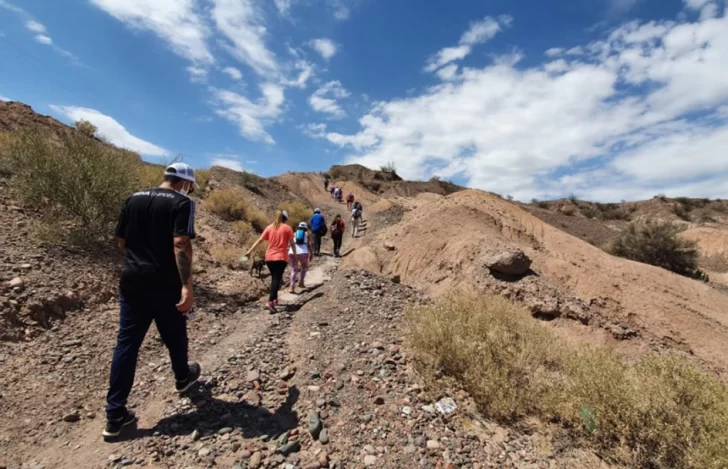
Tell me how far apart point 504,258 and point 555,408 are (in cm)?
468

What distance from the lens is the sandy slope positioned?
729cm

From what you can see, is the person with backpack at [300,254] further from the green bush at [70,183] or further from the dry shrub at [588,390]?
the dry shrub at [588,390]

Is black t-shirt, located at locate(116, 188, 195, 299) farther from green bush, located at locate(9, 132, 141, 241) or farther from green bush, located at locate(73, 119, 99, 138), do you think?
green bush, located at locate(73, 119, 99, 138)

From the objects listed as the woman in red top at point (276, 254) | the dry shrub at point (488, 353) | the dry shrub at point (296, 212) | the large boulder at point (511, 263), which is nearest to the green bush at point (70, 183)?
the woman in red top at point (276, 254)

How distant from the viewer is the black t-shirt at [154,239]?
3160 millimetres

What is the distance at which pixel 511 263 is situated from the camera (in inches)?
309

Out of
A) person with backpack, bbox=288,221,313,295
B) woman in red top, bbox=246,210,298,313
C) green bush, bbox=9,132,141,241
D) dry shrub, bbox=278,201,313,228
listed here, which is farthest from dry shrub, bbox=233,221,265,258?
dry shrub, bbox=278,201,313,228

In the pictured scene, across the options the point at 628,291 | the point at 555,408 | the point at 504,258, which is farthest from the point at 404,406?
the point at 628,291

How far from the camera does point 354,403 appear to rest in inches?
140

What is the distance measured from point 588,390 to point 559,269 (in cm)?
550

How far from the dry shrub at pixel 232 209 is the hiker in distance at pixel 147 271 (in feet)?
36.8

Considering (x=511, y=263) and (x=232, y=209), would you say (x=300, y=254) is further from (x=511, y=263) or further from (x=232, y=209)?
(x=232, y=209)

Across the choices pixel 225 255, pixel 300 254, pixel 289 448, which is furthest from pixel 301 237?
pixel 289 448

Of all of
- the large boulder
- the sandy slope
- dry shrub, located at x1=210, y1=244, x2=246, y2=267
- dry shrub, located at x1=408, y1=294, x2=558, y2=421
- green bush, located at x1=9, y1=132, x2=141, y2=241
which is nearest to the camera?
dry shrub, located at x1=408, y1=294, x2=558, y2=421
